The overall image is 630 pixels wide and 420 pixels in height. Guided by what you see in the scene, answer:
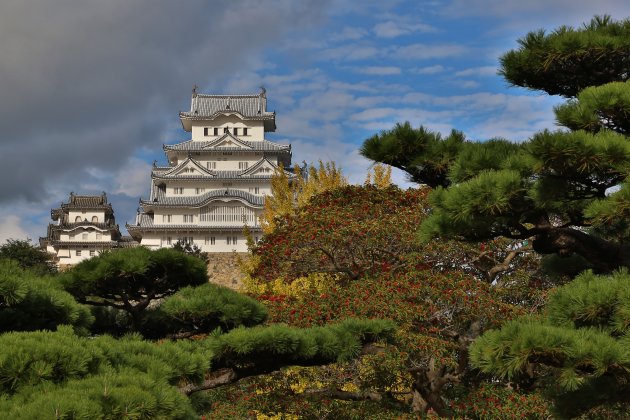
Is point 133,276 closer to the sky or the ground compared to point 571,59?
closer to the ground

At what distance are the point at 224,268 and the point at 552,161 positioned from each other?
102ft

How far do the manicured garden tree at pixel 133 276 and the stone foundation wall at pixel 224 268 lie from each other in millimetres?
25995

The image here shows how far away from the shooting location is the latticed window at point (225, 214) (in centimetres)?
3772

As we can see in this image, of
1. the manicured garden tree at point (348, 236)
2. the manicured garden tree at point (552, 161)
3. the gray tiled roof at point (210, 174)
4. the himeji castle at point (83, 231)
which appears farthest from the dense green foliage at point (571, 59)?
the himeji castle at point (83, 231)

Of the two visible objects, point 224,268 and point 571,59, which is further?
point 224,268

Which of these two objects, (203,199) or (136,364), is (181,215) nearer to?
(203,199)

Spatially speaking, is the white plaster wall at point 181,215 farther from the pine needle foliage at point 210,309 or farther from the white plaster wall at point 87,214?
the pine needle foliage at point 210,309

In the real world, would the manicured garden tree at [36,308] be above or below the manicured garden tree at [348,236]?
below

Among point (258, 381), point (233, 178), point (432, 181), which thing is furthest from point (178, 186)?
point (432, 181)

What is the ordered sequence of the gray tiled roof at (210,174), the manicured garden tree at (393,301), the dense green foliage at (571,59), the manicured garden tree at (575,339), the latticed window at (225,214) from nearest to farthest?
the manicured garden tree at (575,339)
the dense green foliage at (571,59)
the manicured garden tree at (393,301)
the latticed window at (225,214)
the gray tiled roof at (210,174)

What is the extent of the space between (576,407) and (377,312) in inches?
184

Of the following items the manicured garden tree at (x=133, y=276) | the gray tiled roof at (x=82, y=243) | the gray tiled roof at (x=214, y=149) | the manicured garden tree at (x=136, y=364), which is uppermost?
the gray tiled roof at (x=214, y=149)

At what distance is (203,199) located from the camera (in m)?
38.0

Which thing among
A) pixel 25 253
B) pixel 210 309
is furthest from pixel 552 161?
pixel 25 253
